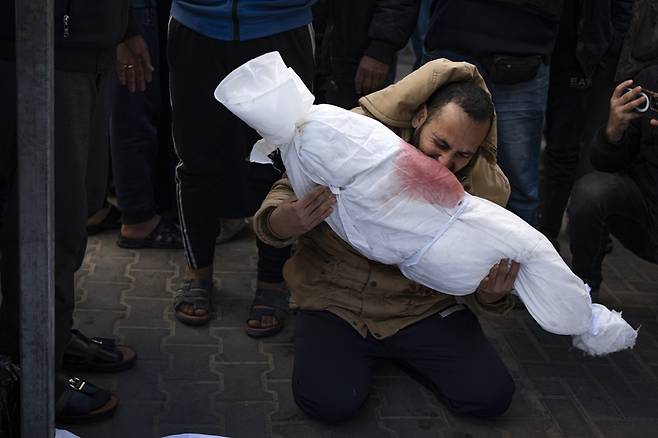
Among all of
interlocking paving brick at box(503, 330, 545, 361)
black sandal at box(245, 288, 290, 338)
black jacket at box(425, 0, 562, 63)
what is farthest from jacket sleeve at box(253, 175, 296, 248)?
interlocking paving brick at box(503, 330, 545, 361)

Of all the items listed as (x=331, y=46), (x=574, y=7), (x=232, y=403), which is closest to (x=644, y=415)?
(x=232, y=403)

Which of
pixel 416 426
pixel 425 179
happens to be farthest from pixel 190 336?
pixel 425 179

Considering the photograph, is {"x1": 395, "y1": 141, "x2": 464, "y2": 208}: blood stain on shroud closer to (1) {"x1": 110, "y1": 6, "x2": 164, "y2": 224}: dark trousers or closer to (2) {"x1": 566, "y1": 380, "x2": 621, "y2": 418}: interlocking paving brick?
(2) {"x1": 566, "y1": 380, "x2": 621, "y2": 418}: interlocking paving brick

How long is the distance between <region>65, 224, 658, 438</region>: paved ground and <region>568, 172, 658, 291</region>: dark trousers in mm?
382

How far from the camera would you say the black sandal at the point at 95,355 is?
3117 millimetres

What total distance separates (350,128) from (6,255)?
105 cm

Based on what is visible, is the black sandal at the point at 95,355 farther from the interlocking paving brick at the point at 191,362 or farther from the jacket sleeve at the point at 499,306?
the jacket sleeve at the point at 499,306

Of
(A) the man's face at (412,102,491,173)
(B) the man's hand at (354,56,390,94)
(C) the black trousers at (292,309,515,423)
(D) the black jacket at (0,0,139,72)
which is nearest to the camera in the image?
(D) the black jacket at (0,0,139,72)

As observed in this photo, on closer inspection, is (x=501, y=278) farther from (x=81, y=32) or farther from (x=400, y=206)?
(x=81, y=32)

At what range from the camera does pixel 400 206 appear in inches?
105

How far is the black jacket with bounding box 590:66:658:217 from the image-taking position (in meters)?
3.62

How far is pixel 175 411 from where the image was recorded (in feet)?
9.87

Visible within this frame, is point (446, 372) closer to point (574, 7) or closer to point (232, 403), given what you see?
point (232, 403)

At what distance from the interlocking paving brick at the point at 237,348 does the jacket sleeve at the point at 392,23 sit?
131cm
